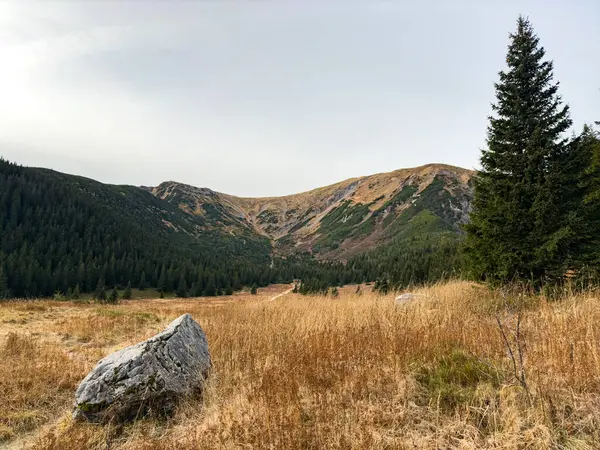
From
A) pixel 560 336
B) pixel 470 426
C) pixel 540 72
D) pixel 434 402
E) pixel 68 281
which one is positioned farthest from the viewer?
pixel 68 281

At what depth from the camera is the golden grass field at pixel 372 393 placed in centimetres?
316

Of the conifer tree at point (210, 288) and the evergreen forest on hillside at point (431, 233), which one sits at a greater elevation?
the evergreen forest on hillside at point (431, 233)

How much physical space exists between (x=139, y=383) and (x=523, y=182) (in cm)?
1526

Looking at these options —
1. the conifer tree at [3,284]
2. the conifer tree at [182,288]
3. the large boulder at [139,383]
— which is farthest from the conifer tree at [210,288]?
the large boulder at [139,383]

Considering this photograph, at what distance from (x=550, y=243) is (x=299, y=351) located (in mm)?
11281

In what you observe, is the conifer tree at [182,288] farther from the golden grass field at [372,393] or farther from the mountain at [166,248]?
the golden grass field at [372,393]

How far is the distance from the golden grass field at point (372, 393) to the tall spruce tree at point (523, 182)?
6.32m

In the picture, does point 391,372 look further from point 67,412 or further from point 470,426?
point 67,412

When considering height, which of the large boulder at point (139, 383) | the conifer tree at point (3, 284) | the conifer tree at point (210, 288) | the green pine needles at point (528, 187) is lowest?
the conifer tree at point (210, 288)

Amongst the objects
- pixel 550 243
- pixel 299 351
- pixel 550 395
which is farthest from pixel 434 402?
pixel 550 243

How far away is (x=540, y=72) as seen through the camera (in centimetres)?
1348

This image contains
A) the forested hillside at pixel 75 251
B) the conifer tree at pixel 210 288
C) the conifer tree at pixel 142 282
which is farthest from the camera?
the conifer tree at pixel 142 282

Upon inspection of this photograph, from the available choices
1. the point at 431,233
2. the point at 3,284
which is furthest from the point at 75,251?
the point at 431,233

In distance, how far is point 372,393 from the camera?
4.10m
